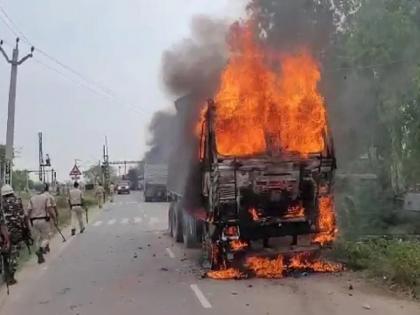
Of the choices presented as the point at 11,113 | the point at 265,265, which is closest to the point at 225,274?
the point at 265,265

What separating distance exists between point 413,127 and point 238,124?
935cm

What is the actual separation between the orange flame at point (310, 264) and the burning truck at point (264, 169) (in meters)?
0.02

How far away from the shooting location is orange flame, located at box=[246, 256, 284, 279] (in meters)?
11.7

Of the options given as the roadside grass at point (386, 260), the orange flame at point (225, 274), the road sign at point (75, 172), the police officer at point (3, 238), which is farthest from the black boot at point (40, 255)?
the road sign at point (75, 172)

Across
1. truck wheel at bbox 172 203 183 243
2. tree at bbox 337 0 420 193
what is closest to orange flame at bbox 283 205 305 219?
truck wheel at bbox 172 203 183 243

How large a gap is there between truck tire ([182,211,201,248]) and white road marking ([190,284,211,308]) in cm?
443

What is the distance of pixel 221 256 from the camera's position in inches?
471

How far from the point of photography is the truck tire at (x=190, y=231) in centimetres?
1555

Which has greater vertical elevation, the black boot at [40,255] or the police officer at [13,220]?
the police officer at [13,220]

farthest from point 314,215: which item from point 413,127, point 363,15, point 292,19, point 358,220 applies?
point 363,15

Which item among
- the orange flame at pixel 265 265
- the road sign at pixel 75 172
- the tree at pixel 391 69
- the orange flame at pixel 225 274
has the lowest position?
the orange flame at pixel 225 274

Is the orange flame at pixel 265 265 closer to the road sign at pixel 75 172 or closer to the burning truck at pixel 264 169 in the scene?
the burning truck at pixel 264 169

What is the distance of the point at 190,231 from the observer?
53.3 ft

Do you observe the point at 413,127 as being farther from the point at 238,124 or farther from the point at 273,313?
the point at 273,313
